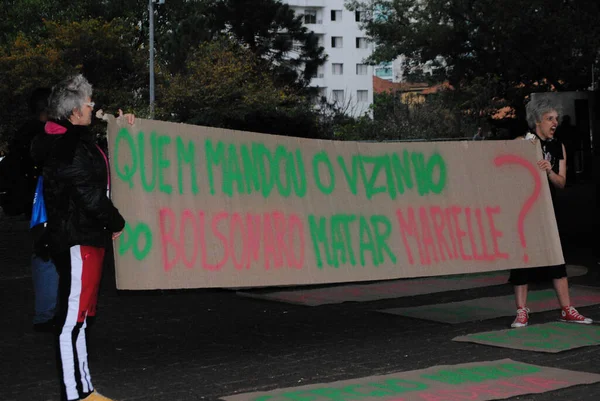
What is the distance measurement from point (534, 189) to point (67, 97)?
3.99 m

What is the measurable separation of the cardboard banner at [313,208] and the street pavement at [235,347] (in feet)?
1.79

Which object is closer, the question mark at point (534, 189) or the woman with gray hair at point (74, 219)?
the woman with gray hair at point (74, 219)

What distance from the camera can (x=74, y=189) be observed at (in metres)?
5.63

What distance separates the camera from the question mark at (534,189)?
8234 mm

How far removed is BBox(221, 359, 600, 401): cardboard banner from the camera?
601cm

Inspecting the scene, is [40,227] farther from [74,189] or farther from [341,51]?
[341,51]

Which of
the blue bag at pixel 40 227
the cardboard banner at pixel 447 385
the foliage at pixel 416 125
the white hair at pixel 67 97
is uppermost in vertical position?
the foliage at pixel 416 125

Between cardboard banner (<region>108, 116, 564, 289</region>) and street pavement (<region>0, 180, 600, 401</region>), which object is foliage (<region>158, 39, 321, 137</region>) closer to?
street pavement (<region>0, 180, 600, 401</region>)

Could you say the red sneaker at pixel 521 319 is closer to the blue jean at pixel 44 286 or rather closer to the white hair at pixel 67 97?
the blue jean at pixel 44 286

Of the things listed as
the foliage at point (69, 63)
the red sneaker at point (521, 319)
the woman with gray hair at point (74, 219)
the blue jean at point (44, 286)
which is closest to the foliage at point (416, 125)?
the foliage at point (69, 63)

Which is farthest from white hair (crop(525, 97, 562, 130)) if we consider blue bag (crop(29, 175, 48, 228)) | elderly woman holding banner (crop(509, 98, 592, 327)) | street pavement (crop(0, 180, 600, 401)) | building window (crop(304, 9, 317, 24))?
building window (crop(304, 9, 317, 24))

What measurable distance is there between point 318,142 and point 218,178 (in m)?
0.91

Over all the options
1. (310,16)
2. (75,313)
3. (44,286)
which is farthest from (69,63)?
(310,16)

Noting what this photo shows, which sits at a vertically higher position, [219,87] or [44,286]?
[219,87]
